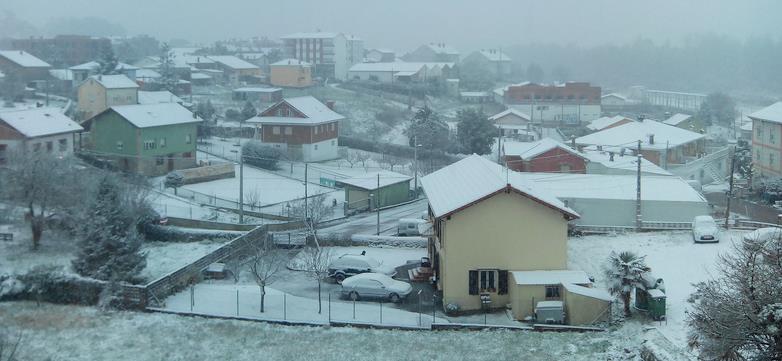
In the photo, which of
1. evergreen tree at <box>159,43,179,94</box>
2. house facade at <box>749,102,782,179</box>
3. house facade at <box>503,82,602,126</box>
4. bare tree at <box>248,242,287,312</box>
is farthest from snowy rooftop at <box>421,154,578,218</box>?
house facade at <box>503,82,602,126</box>

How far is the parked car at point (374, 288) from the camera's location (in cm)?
1984

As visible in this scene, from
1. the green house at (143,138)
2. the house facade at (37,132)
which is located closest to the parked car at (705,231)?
the green house at (143,138)

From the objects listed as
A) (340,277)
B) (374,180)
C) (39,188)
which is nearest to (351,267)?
(340,277)

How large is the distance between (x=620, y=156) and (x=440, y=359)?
2238 cm

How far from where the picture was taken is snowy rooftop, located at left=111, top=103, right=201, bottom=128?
1441 inches

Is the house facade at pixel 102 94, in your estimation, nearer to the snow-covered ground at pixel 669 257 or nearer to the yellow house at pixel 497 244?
the snow-covered ground at pixel 669 257

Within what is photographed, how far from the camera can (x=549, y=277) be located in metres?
19.0

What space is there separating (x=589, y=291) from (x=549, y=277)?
108 centimetres

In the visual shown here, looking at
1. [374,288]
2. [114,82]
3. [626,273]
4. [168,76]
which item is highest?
[168,76]

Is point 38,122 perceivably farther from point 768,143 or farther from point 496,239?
point 768,143

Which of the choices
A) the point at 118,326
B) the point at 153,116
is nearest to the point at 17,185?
the point at 118,326

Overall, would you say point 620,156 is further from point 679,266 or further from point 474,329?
point 474,329

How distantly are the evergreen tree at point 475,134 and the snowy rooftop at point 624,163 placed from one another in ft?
29.3

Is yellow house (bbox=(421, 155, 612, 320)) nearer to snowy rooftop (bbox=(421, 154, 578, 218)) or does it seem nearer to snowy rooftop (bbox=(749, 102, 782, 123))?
snowy rooftop (bbox=(421, 154, 578, 218))
